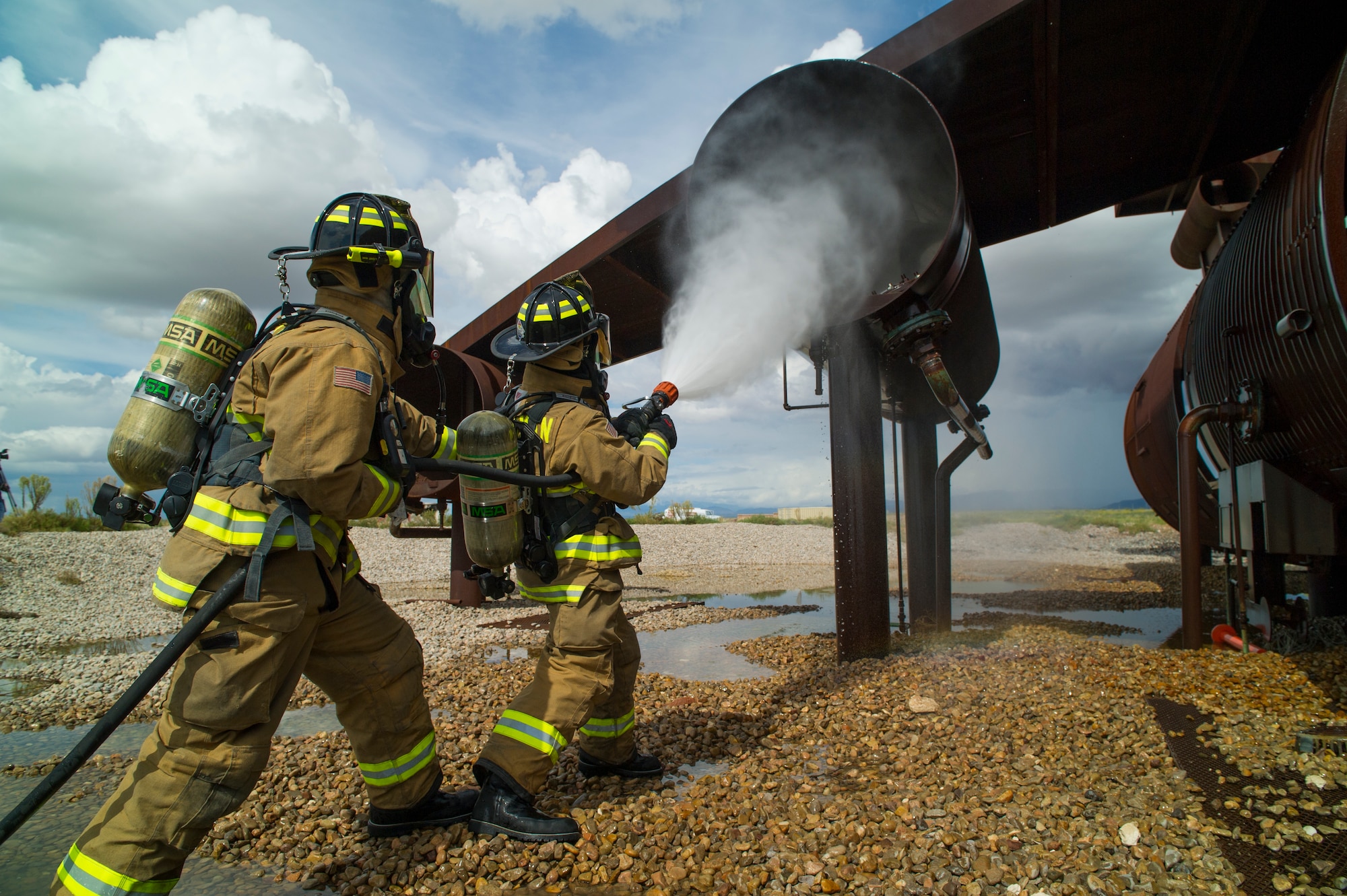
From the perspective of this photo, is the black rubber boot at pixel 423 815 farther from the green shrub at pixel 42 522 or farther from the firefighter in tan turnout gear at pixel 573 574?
the green shrub at pixel 42 522

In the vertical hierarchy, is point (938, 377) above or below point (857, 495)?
above

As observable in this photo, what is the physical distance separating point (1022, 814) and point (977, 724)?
1018 millimetres

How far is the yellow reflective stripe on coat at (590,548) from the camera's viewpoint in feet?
9.75

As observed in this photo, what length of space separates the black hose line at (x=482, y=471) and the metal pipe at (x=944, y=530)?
4.71 metres

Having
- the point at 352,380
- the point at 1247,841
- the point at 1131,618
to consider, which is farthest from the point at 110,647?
the point at 1131,618

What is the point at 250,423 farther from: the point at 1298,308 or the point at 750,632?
the point at 750,632

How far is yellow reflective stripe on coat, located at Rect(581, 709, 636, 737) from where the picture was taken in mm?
3129

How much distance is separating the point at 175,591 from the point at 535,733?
4.36 feet

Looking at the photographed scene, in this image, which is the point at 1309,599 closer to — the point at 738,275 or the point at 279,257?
the point at 738,275

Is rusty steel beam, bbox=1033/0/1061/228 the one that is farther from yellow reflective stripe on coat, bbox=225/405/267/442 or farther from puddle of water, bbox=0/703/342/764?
puddle of water, bbox=0/703/342/764

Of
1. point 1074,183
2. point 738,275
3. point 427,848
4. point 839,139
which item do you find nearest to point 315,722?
point 427,848

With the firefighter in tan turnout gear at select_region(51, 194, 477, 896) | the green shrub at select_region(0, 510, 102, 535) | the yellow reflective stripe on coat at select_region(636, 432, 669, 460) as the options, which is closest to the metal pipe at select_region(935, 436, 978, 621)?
the yellow reflective stripe on coat at select_region(636, 432, 669, 460)

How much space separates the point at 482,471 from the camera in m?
2.71

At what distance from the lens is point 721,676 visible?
511 cm
